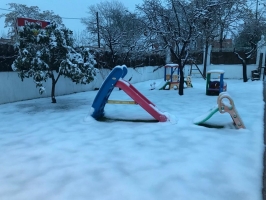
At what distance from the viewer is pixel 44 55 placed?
6348 mm

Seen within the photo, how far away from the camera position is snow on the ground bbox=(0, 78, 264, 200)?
2275 mm

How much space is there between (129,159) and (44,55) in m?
4.51

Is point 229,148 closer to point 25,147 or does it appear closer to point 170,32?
point 25,147

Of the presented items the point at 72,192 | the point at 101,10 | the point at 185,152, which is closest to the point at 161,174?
the point at 185,152

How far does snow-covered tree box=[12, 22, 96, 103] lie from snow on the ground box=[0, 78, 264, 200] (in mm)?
1730

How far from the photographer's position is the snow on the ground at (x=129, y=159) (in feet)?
7.47

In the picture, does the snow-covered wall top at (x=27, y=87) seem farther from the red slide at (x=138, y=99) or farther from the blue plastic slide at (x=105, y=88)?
the red slide at (x=138, y=99)

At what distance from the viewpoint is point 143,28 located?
880 centimetres

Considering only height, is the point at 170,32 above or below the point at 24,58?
above

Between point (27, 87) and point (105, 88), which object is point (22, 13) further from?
point (105, 88)

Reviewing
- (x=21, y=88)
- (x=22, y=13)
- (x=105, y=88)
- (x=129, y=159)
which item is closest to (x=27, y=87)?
(x=21, y=88)

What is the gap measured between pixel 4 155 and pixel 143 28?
6.90m

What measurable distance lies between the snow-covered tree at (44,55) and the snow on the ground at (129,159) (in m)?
1.73

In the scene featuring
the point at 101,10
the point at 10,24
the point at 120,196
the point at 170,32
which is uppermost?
the point at 101,10
